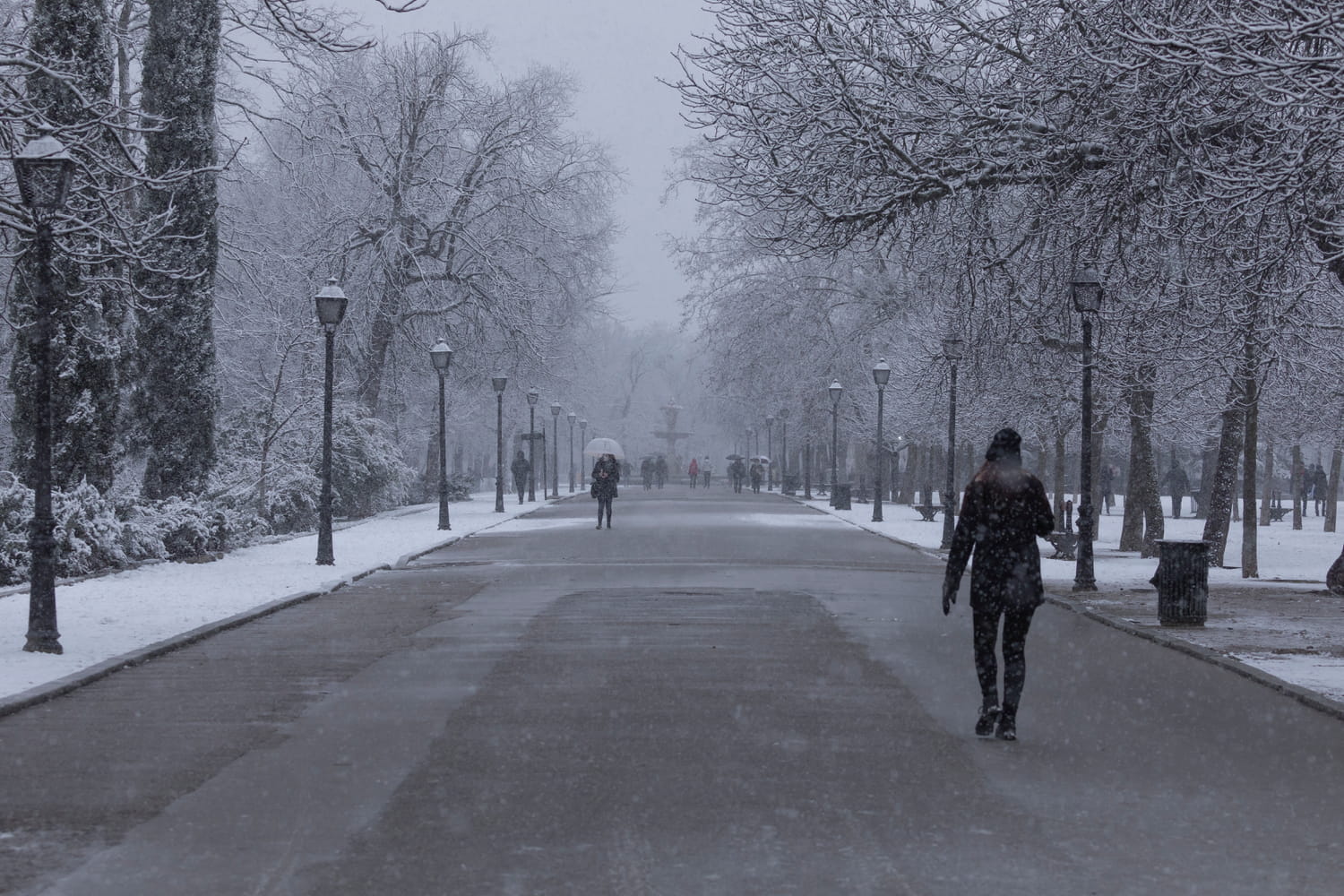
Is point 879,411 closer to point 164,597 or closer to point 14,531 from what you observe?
point 14,531

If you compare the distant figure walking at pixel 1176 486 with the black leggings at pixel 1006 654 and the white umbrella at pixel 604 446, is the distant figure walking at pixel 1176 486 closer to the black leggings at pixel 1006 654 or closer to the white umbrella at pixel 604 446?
the white umbrella at pixel 604 446

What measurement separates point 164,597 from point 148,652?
16.0 feet

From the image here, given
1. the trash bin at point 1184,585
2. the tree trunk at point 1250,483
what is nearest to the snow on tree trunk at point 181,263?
the trash bin at point 1184,585

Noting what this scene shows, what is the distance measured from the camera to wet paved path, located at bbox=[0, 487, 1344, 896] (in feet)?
19.6

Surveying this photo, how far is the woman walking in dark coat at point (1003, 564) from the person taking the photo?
28.9 feet

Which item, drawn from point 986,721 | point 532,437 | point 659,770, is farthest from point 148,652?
point 532,437

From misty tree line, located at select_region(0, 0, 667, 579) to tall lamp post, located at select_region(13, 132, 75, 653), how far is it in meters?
0.34

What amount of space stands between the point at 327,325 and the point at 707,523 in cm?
1661

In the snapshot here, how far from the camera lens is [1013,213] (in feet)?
72.8

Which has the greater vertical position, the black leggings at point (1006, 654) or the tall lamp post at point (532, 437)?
the tall lamp post at point (532, 437)

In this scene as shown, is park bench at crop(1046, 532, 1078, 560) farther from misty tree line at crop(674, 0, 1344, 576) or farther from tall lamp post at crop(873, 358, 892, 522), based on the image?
tall lamp post at crop(873, 358, 892, 522)

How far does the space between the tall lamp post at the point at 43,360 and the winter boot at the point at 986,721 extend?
23.3ft

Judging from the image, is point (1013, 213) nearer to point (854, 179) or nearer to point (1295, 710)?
point (854, 179)

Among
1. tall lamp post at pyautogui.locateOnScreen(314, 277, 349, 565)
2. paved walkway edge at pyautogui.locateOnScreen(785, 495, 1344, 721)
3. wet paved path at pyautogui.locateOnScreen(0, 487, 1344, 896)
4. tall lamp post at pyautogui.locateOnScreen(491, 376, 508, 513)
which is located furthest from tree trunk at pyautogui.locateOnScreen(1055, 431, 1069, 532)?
wet paved path at pyautogui.locateOnScreen(0, 487, 1344, 896)
